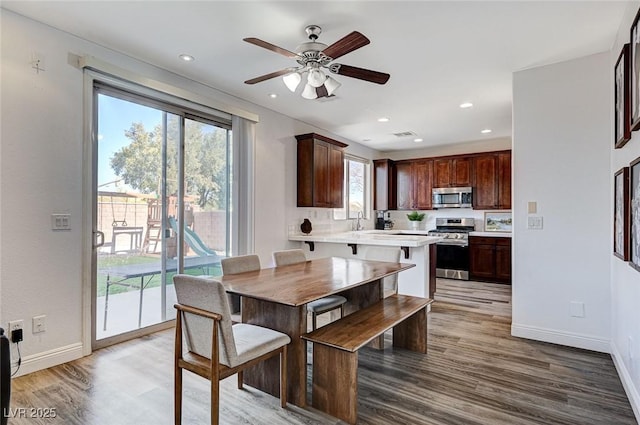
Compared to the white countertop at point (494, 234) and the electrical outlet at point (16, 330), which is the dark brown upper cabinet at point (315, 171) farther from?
the electrical outlet at point (16, 330)

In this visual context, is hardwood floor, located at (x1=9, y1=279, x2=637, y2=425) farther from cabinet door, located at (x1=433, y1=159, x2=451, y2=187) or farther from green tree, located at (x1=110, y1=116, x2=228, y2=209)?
cabinet door, located at (x1=433, y1=159, x2=451, y2=187)

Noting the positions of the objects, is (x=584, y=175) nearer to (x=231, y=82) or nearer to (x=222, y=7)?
(x=222, y=7)

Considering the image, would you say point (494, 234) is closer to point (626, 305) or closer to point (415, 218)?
point (415, 218)

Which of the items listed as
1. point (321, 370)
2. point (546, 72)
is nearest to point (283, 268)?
point (321, 370)

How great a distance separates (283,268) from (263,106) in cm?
244

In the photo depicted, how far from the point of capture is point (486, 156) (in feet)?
20.5

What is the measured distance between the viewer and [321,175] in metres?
5.07

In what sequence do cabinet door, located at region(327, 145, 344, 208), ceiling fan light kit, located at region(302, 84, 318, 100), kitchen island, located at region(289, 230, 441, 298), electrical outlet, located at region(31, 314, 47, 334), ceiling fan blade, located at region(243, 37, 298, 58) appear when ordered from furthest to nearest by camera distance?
cabinet door, located at region(327, 145, 344, 208)
kitchen island, located at region(289, 230, 441, 298)
ceiling fan light kit, located at region(302, 84, 318, 100)
electrical outlet, located at region(31, 314, 47, 334)
ceiling fan blade, located at region(243, 37, 298, 58)

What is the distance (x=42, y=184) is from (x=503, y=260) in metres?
6.28

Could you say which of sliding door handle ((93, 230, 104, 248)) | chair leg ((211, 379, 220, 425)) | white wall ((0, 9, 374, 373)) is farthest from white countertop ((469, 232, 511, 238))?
white wall ((0, 9, 374, 373))

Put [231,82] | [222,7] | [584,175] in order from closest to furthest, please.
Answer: [222,7]
[584,175]
[231,82]

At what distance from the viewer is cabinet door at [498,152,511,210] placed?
6.05 meters

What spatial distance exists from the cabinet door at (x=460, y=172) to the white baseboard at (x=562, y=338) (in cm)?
367

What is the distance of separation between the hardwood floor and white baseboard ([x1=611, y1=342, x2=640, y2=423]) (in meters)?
0.04
